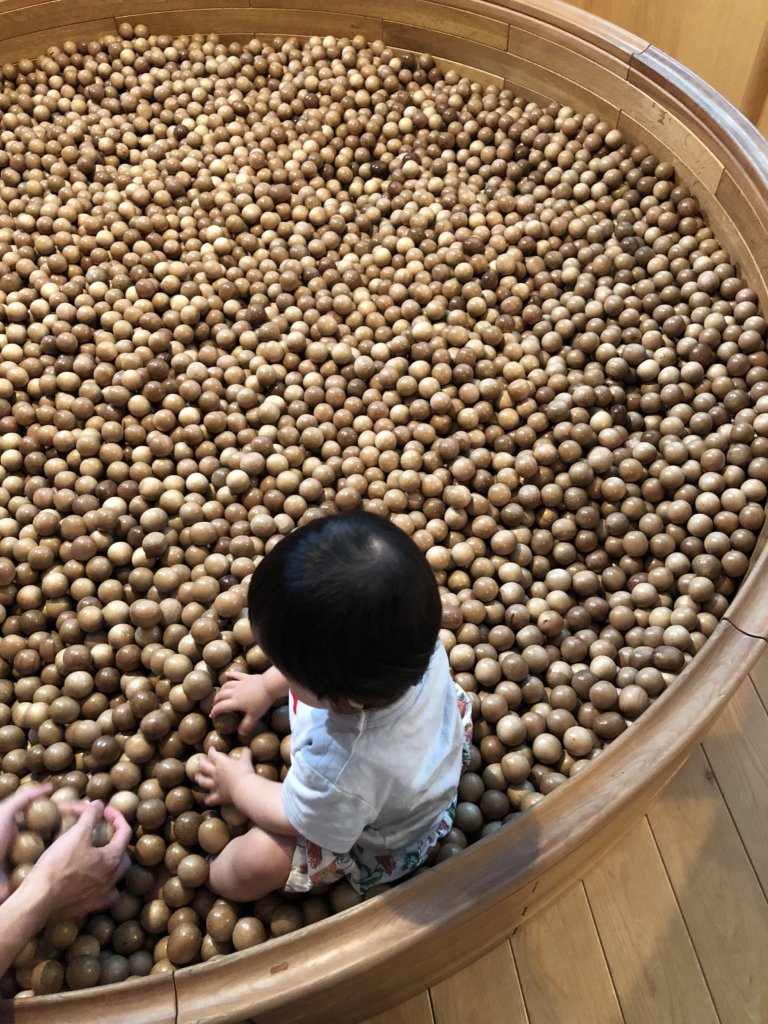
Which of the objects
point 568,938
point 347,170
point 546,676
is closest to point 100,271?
point 347,170

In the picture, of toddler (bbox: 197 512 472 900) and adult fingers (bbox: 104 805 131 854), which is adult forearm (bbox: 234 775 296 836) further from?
adult fingers (bbox: 104 805 131 854)

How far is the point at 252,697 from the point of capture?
1116 millimetres

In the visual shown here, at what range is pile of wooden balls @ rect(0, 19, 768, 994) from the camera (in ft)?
3.74

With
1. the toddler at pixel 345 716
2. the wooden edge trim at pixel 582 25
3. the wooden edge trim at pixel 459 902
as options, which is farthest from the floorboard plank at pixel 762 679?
the wooden edge trim at pixel 582 25

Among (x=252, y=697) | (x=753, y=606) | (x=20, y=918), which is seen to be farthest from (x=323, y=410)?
(x=20, y=918)

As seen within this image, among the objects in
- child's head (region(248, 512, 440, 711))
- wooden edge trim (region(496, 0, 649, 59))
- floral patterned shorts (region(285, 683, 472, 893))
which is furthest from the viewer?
wooden edge trim (region(496, 0, 649, 59))

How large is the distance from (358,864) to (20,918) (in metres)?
0.39

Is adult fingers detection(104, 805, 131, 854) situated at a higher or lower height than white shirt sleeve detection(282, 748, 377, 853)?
lower

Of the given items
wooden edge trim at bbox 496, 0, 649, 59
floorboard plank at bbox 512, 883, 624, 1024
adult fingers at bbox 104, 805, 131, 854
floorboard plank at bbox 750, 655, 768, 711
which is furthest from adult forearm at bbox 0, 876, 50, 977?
wooden edge trim at bbox 496, 0, 649, 59

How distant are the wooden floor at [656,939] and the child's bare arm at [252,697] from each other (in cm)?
46

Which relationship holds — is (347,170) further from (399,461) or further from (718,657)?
(718,657)

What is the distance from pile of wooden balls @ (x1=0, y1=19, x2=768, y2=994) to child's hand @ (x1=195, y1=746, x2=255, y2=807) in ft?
0.10

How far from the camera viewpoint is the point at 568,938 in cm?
117

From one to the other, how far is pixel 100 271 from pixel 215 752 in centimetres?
104
